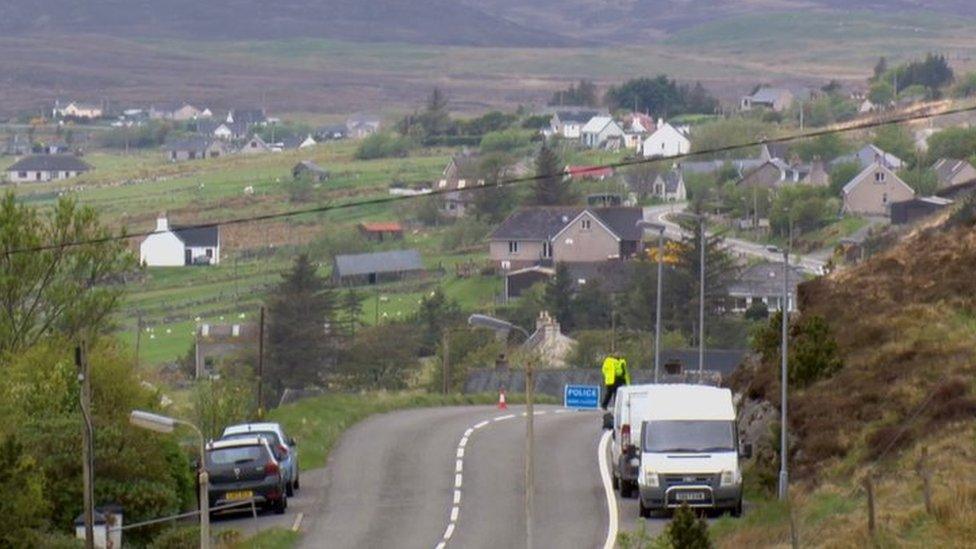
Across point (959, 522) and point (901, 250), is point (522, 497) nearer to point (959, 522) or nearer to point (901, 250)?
point (959, 522)

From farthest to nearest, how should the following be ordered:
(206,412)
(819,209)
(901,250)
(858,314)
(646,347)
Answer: (819,209), (646,347), (206,412), (901,250), (858,314)

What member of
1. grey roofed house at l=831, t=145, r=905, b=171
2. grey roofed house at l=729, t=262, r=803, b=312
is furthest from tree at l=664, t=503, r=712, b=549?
grey roofed house at l=831, t=145, r=905, b=171

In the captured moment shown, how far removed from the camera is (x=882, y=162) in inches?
5113

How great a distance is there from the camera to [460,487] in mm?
34938

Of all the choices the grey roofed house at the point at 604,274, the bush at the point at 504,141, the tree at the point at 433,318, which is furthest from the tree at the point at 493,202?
the tree at the point at 433,318

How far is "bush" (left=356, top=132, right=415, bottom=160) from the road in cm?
5565

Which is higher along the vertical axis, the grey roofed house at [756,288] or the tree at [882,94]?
the tree at [882,94]

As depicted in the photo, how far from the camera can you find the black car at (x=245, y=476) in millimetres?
32969

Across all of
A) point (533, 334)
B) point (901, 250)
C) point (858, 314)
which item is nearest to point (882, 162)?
point (533, 334)

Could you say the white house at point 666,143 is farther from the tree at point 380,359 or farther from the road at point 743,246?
the tree at point 380,359

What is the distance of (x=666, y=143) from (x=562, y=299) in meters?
77.2

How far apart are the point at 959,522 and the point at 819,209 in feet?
304

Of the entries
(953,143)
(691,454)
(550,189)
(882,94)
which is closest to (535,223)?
(550,189)

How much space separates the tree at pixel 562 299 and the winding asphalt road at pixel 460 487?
2127 inches
